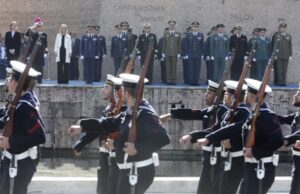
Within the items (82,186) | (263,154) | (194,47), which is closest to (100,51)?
(194,47)

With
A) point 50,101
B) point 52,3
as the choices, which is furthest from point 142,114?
point 52,3

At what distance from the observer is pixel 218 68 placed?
68.5 feet

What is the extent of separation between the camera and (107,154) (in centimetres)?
972

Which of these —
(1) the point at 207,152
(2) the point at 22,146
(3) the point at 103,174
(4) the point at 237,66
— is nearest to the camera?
(2) the point at 22,146

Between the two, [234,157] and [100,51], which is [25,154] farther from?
[100,51]

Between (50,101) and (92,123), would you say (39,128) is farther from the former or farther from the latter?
(50,101)

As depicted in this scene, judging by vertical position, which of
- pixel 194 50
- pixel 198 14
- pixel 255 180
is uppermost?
pixel 198 14

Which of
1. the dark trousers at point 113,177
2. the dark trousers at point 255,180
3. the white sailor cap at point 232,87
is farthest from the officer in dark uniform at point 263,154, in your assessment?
the dark trousers at point 113,177

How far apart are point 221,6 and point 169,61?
3.33 metres

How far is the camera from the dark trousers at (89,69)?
20.3 metres

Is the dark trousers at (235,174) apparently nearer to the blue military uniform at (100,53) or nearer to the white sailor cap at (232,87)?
the white sailor cap at (232,87)

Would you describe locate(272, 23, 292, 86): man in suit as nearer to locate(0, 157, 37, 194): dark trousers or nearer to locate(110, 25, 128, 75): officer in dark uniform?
locate(110, 25, 128, 75): officer in dark uniform

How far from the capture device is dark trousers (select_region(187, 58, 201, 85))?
2083 centimetres

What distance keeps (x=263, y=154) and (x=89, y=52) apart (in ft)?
41.0
